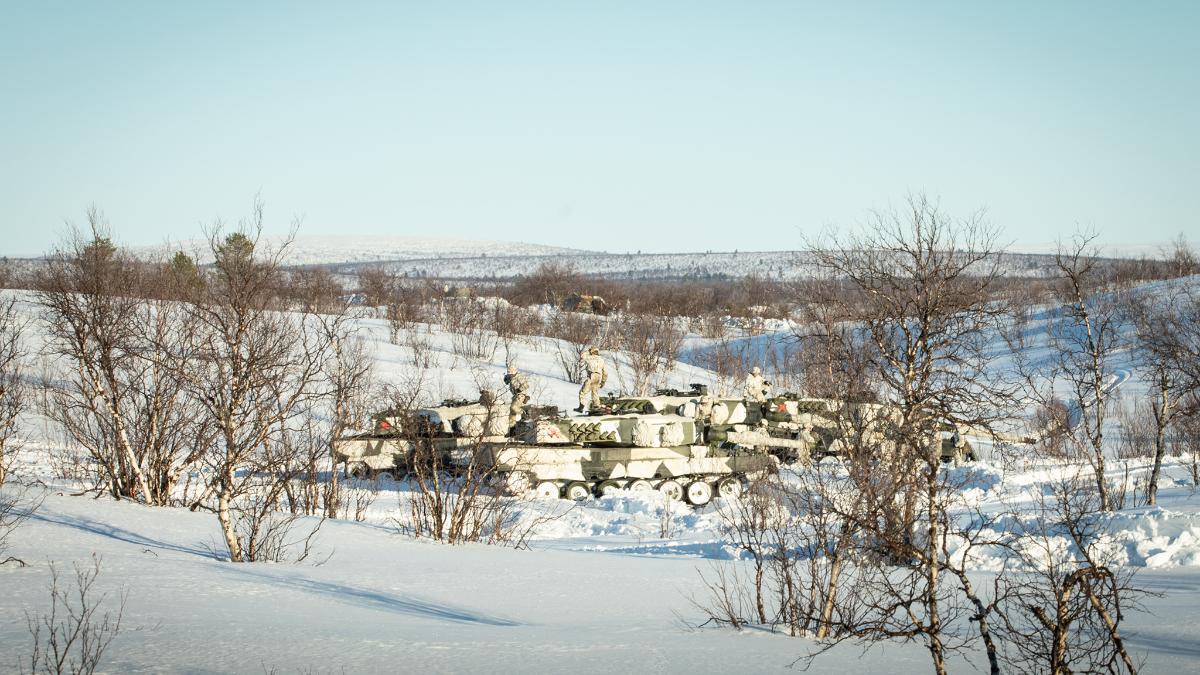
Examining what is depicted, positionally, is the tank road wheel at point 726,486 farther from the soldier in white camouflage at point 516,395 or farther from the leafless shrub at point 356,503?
the leafless shrub at point 356,503

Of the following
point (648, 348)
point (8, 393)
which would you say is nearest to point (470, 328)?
point (648, 348)

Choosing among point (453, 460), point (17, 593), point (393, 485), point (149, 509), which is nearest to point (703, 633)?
point (17, 593)

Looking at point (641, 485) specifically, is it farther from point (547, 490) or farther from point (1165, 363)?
point (1165, 363)

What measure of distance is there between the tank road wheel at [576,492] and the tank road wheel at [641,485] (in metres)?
1.11

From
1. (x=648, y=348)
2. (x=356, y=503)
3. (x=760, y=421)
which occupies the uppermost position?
(x=648, y=348)

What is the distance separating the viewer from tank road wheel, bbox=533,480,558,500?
76.0 feet

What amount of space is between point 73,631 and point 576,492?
16.9 m

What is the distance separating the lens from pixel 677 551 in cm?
1591

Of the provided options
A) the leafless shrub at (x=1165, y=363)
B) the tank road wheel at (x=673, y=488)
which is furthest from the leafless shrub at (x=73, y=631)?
the tank road wheel at (x=673, y=488)

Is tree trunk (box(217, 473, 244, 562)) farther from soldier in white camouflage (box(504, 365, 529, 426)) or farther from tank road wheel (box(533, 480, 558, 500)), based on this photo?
soldier in white camouflage (box(504, 365, 529, 426))

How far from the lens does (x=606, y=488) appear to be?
2388cm

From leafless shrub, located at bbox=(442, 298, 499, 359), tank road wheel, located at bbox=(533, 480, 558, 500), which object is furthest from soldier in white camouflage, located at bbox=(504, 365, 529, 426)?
leafless shrub, located at bbox=(442, 298, 499, 359)

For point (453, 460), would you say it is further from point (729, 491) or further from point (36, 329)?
point (36, 329)

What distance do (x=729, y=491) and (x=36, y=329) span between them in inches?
1086
